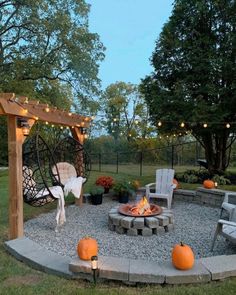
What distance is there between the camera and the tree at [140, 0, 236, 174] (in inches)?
279

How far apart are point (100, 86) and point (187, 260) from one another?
1132 centimetres

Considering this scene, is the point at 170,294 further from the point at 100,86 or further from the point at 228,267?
the point at 100,86

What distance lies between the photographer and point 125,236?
4102 millimetres

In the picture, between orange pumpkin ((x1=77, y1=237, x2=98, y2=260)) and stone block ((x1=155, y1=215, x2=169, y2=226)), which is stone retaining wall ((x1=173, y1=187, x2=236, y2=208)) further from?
orange pumpkin ((x1=77, y1=237, x2=98, y2=260))

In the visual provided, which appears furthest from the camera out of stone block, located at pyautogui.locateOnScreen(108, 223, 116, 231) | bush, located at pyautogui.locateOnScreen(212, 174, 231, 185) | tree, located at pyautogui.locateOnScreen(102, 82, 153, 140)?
tree, located at pyautogui.locateOnScreen(102, 82, 153, 140)

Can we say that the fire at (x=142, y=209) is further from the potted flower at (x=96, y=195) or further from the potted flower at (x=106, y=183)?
the potted flower at (x=106, y=183)

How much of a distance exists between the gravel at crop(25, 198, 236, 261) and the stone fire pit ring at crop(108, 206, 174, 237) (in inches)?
3.3

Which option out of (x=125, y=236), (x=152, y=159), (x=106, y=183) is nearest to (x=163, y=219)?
(x=125, y=236)

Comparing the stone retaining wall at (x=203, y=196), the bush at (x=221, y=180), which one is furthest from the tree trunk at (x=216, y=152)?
the stone retaining wall at (x=203, y=196)

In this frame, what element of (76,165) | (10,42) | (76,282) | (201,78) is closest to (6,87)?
(10,42)

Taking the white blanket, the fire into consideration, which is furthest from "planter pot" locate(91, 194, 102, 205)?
the fire

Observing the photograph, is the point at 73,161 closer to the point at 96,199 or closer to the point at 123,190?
the point at 96,199

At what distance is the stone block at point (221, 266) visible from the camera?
2.55 metres

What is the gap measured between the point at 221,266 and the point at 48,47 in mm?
11580
